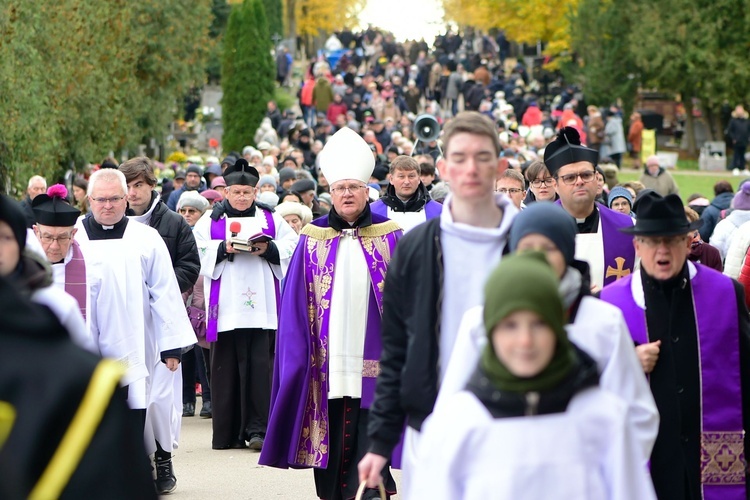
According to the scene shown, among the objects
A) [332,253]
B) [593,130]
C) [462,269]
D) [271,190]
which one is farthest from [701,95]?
[462,269]

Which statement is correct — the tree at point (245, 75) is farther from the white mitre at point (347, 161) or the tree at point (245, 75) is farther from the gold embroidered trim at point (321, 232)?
the gold embroidered trim at point (321, 232)

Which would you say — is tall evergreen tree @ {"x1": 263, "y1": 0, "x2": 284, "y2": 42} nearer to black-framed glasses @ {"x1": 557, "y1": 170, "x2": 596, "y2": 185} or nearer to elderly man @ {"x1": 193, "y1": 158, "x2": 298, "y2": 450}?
elderly man @ {"x1": 193, "y1": 158, "x2": 298, "y2": 450}

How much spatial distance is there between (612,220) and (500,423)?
13.1 ft

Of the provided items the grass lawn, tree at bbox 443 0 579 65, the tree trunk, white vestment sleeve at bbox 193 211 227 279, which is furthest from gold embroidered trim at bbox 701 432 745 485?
tree at bbox 443 0 579 65

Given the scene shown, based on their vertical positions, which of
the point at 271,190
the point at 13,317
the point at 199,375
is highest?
the point at 271,190

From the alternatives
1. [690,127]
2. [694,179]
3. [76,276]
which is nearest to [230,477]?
[76,276]

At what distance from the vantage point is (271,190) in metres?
16.5

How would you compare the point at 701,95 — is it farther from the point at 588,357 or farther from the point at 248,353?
the point at 588,357

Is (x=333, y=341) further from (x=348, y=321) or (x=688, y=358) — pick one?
(x=688, y=358)

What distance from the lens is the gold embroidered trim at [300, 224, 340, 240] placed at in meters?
8.99

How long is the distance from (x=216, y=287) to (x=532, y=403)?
8081mm

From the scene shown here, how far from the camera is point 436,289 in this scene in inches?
222

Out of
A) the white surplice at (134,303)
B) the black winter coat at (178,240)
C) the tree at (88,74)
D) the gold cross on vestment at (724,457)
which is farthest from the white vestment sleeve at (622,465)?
the tree at (88,74)

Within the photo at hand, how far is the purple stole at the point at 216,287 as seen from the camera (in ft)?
39.3
